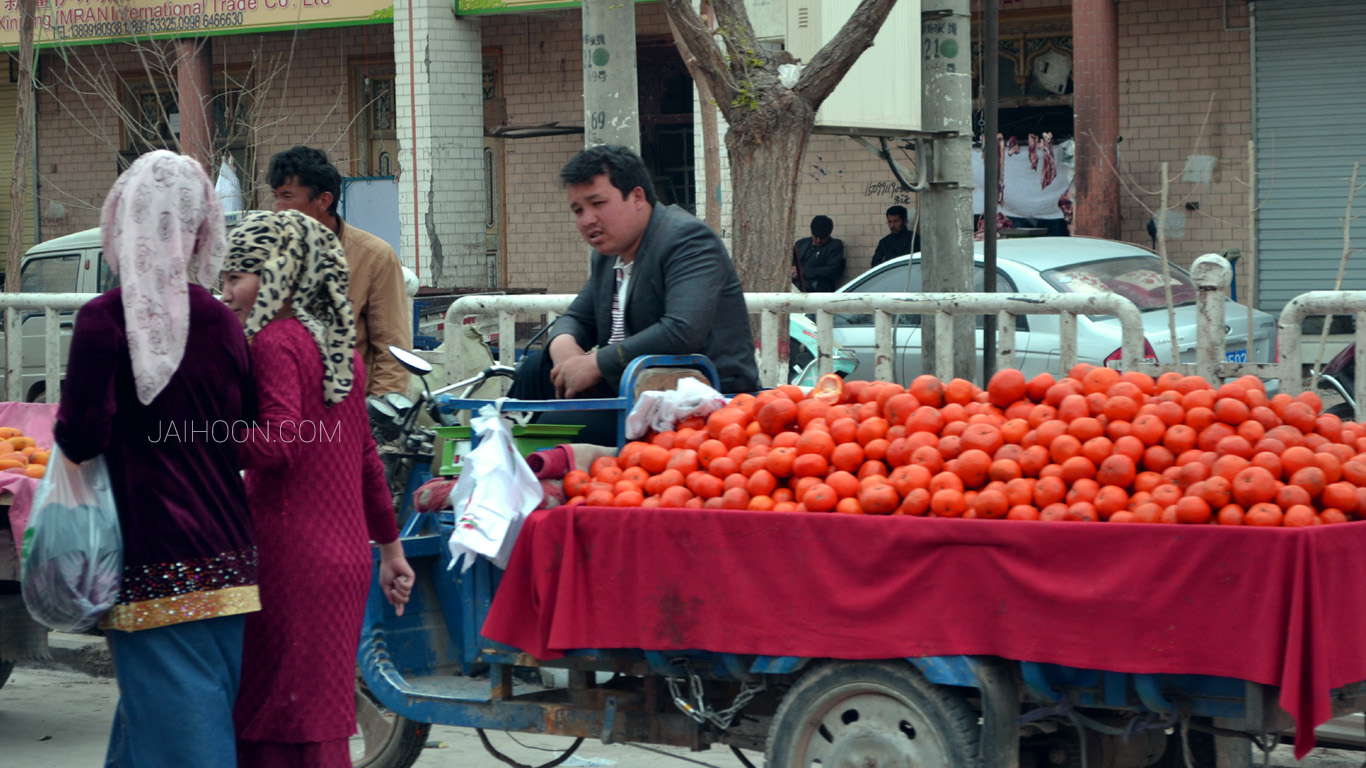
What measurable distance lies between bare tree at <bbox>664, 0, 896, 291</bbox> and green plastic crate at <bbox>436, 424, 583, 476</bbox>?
3372 millimetres

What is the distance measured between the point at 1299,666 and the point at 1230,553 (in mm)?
262

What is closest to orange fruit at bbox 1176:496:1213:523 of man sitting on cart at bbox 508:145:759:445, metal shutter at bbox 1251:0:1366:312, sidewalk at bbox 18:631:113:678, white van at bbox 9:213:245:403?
man sitting on cart at bbox 508:145:759:445

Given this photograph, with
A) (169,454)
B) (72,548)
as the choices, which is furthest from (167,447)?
(72,548)

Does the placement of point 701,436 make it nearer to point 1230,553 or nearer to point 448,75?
point 1230,553

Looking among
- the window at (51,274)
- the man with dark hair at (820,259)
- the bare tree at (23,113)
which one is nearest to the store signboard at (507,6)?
the man with dark hair at (820,259)

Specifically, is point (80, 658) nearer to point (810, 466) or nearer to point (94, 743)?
point (94, 743)

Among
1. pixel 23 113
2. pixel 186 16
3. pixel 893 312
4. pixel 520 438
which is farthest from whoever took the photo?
pixel 186 16

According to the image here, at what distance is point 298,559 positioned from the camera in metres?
3.33

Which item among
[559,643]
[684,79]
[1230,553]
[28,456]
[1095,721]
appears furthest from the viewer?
[684,79]

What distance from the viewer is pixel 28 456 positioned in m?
5.55

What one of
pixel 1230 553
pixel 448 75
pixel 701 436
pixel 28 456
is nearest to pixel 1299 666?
pixel 1230 553

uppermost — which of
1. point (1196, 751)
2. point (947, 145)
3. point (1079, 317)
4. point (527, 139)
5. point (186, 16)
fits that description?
point (186, 16)

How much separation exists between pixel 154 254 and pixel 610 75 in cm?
500

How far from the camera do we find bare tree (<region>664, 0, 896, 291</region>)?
7.23 meters
